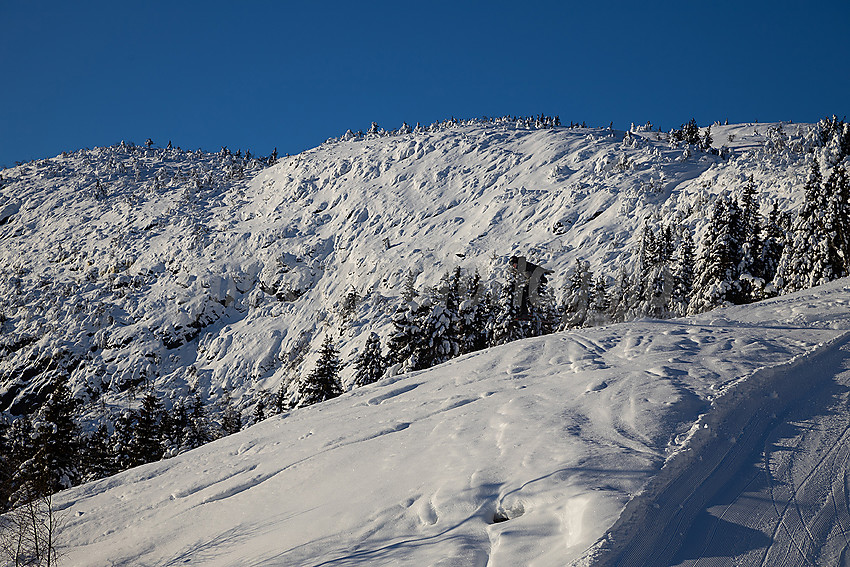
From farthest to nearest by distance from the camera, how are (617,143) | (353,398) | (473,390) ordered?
1. (617,143)
2. (353,398)
3. (473,390)

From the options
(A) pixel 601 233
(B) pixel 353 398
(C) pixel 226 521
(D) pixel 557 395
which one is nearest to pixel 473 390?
(D) pixel 557 395

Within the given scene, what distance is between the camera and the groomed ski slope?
7.17 m

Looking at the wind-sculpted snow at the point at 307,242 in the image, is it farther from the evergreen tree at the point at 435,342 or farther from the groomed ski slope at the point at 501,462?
the groomed ski slope at the point at 501,462

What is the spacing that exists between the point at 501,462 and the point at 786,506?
4307mm

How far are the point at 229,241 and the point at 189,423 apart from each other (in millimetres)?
71105

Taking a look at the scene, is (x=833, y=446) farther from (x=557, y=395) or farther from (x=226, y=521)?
(x=226, y=521)

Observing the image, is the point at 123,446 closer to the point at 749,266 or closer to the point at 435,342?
the point at 435,342

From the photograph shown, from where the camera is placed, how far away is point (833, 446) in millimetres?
8188

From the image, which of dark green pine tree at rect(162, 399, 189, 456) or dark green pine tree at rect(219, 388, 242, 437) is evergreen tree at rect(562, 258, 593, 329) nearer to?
dark green pine tree at rect(219, 388, 242, 437)

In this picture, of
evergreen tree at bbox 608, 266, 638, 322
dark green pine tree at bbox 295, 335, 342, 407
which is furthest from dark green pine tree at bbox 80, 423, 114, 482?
evergreen tree at bbox 608, 266, 638, 322

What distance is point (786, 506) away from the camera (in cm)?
677

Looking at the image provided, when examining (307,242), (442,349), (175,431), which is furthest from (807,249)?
(307,242)

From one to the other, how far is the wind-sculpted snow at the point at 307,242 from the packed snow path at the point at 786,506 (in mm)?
46402

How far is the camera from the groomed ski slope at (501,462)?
7.17 m
